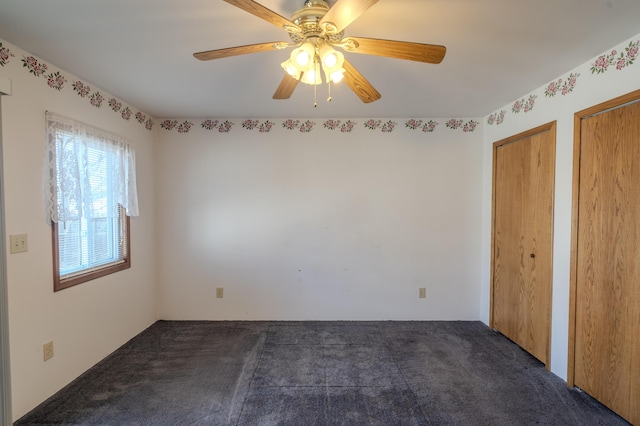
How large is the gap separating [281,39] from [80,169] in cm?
176

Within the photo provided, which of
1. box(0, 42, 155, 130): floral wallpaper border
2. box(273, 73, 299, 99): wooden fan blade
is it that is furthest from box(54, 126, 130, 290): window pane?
box(273, 73, 299, 99): wooden fan blade

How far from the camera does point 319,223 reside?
Result: 3.30m

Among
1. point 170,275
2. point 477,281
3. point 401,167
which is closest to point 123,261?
point 170,275

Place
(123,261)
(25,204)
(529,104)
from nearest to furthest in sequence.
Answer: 1. (25,204)
2. (529,104)
3. (123,261)

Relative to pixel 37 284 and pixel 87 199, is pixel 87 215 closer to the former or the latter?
pixel 87 199

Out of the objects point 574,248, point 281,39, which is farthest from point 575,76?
point 281,39

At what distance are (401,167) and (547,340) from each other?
1.97m

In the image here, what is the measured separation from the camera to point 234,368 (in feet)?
7.77

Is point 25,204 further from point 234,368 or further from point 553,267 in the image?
point 553,267

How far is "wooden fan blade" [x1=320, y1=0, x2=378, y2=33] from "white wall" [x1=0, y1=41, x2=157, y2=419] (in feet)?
6.40

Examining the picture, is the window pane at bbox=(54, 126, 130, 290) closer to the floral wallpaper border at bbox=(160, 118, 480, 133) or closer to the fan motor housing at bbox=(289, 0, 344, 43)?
the floral wallpaper border at bbox=(160, 118, 480, 133)

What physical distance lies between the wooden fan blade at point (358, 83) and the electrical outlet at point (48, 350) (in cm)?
255

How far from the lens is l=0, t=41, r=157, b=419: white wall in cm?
179

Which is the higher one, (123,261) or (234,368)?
(123,261)
